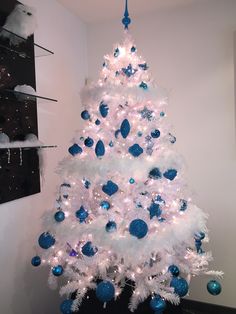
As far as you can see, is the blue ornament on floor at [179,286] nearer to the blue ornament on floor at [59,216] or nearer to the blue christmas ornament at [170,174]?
the blue christmas ornament at [170,174]

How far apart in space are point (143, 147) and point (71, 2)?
143 cm

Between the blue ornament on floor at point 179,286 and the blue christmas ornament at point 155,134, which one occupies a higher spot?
the blue christmas ornament at point 155,134

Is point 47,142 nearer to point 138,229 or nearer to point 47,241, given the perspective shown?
point 47,241

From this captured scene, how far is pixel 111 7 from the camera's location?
2199mm

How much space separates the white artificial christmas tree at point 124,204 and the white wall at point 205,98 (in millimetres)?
759

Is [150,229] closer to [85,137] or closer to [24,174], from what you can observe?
[85,137]

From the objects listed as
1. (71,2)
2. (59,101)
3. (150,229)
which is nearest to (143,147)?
(150,229)

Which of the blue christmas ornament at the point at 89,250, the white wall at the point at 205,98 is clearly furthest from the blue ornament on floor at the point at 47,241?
the white wall at the point at 205,98

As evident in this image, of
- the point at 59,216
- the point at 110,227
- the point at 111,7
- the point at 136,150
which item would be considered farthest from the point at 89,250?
the point at 111,7

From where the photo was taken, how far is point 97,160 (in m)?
1.42

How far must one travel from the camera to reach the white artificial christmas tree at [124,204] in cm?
133

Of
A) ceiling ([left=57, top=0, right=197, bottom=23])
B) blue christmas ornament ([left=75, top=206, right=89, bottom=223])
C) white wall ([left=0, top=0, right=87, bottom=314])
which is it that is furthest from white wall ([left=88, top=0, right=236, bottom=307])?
blue christmas ornament ([left=75, top=206, right=89, bottom=223])

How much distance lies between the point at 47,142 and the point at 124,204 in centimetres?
91

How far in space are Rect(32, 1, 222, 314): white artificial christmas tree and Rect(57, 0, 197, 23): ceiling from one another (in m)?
0.70
